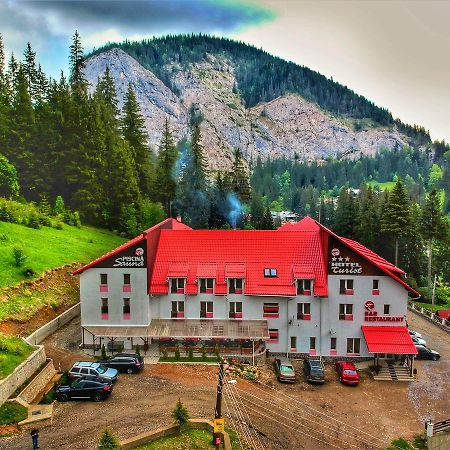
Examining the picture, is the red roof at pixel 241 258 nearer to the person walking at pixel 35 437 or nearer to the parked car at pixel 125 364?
the parked car at pixel 125 364

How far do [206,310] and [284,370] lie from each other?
32.0 feet

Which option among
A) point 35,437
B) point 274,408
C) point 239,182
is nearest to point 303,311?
point 274,408

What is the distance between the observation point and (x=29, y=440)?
84.4 ft

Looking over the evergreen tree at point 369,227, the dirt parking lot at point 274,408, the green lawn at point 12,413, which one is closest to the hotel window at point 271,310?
the dirt parking lot at point 274,408

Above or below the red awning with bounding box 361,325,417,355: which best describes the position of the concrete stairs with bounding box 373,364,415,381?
below

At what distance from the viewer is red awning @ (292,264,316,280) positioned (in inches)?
1610

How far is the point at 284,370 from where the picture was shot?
3697 centimetres

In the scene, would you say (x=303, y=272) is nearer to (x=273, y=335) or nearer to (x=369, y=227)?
(x=273, y=335)

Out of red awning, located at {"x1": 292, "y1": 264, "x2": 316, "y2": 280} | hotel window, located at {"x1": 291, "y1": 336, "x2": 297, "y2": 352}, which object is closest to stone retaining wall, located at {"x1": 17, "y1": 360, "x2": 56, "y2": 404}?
hotel window, located at {"x1": 291, "y1": 336, "x2": 297, "y2": 352}

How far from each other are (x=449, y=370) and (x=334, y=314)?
1203cm

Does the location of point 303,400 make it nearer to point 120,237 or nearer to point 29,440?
point 29,440

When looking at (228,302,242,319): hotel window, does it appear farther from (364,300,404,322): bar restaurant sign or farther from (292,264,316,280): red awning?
(364,300,404,322): bar restaurant sign

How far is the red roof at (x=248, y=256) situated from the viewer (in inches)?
1657

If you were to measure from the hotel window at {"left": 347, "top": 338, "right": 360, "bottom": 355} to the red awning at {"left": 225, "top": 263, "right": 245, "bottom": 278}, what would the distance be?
12.3 m
